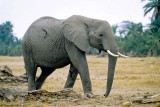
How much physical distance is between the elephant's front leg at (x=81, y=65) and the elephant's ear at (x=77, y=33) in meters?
0.18

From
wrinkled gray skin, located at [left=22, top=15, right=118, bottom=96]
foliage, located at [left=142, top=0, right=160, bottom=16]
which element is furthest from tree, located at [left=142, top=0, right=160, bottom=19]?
wrinkled gray skin, located at [left=22, top=15, right=118, bottom=96]

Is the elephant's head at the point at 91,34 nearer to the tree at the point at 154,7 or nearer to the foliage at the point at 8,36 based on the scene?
the tree at the point at 154,7

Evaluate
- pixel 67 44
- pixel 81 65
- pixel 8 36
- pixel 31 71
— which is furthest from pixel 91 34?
pixel 8 36

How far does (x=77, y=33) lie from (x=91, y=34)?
389 mm

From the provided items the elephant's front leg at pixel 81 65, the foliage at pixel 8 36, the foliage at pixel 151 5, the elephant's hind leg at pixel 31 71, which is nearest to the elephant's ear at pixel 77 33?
the elephant's front leg at pixel 81 65

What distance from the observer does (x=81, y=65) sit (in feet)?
35.1

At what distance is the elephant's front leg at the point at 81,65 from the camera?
10.6m

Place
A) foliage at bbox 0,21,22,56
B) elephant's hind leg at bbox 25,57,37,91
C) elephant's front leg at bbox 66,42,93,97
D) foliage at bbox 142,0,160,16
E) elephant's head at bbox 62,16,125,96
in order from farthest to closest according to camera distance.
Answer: foliage at bbox 0,21,22,56 < foliage at bbox 142,0,160,16 < elephant's hind leg at bbox 25,57,37,91 < elephant's front leg at bbox 66,42,93,97 < elephant's head at bbox 62,16,125,96

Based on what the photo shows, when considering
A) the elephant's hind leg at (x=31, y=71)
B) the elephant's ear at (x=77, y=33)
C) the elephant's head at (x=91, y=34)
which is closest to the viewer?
the elephant's head at (x=91, y=34)

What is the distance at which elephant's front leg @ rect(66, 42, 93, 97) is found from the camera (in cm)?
1060

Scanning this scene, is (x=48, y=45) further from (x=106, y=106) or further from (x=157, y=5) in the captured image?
(x=157, y=5)

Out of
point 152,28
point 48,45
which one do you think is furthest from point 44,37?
point 152,28

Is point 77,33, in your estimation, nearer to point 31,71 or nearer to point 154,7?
point 31,71

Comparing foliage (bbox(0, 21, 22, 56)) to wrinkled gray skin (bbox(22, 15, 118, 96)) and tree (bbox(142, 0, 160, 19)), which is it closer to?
tree (bbox(142, 0, 160, 19))
